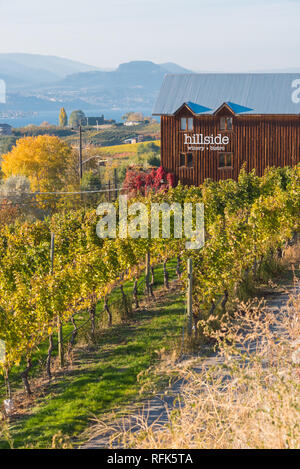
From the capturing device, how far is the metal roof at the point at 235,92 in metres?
33.5

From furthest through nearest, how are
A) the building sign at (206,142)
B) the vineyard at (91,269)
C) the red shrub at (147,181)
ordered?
the red shrub at (147,181) → the building sign at (206,142) → the vineyard at (91,269)

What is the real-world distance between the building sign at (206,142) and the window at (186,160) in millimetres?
402

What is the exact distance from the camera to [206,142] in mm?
33844

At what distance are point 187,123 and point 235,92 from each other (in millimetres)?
3170

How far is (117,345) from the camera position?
46.1ft

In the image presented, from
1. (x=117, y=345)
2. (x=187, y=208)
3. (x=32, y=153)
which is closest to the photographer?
(x=117, y=345)

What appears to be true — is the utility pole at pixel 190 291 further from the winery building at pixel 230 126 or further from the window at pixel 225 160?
the window at pixel 225 160

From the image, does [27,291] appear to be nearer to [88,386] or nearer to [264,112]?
[88,386]

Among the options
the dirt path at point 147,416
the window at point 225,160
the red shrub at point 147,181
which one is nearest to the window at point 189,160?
the red shrub at point 147,181

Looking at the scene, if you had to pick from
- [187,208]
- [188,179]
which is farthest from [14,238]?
[188,179]

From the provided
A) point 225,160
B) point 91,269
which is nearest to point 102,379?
point 91,269

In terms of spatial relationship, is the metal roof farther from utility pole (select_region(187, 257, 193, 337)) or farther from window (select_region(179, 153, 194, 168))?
utility pole (select_region(187, 257, 193, 337))

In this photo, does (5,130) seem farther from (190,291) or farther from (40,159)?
(190,291)

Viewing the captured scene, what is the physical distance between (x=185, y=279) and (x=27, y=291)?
142 inches
